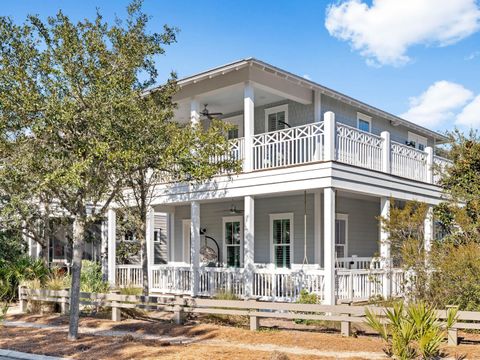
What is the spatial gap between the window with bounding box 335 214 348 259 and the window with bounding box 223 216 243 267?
3550 mm

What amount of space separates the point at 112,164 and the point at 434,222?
39.7 ft

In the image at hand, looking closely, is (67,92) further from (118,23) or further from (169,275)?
(169,275)

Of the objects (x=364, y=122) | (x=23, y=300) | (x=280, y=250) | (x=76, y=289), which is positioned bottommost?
(x=23, y=300)

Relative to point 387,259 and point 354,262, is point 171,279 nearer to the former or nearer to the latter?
point 354,262

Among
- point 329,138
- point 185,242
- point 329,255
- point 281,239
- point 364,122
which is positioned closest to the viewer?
point 329,255

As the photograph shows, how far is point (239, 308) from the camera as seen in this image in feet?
40.5

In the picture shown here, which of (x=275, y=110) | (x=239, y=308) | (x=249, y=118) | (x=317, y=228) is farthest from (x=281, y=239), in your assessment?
(x=239, y=308)

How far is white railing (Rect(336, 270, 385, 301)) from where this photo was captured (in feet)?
46.4

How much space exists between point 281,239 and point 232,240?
2506 millimetres

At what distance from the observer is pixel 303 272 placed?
14031 millimetres

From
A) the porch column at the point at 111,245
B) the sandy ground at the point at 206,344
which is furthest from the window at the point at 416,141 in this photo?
the sandy ground at the point at 206,344

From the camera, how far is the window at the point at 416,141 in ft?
77.8

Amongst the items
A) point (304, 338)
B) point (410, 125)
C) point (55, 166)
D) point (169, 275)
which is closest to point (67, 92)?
point (55, 166)

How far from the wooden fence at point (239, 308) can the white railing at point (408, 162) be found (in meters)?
6.11
